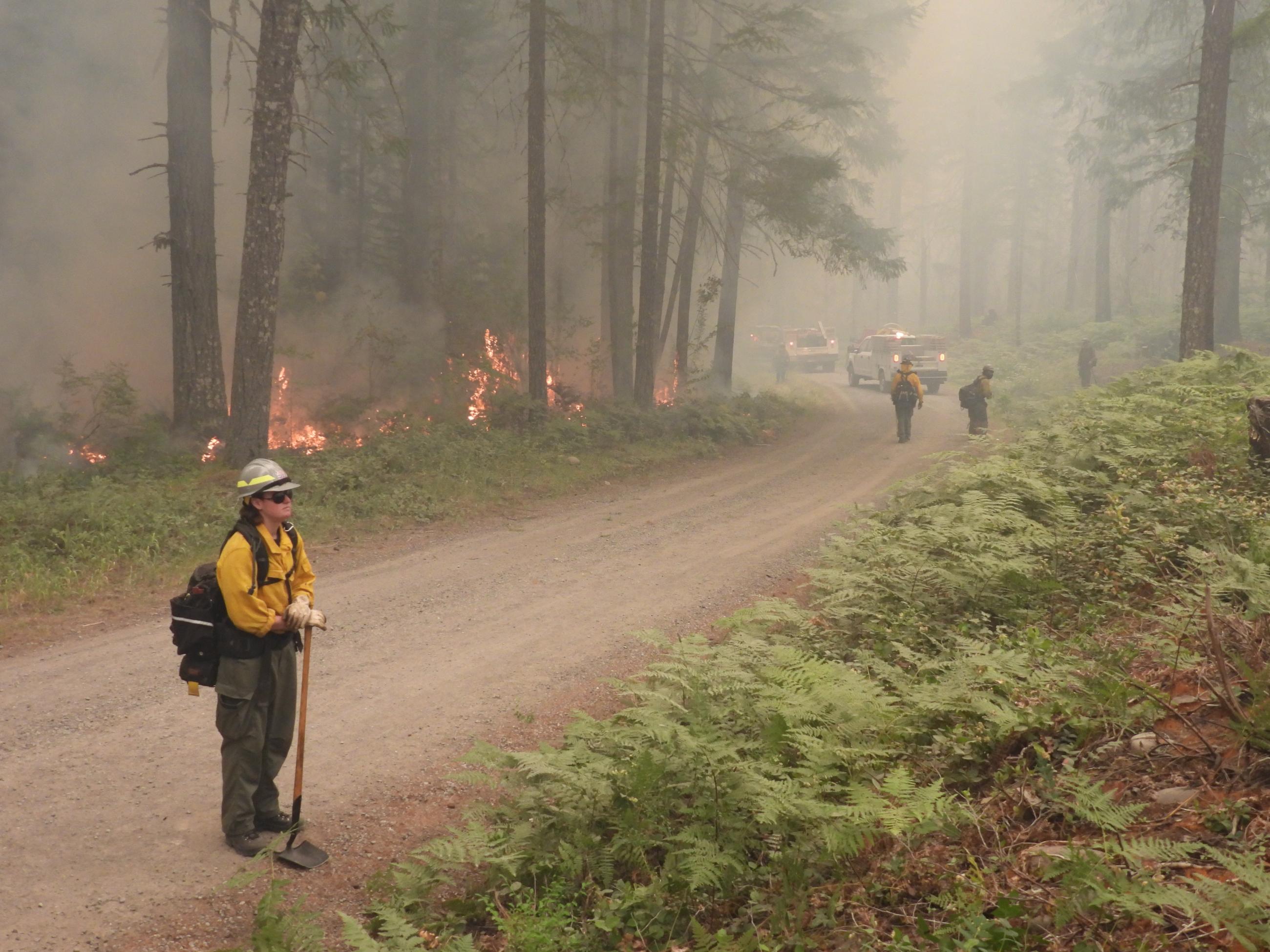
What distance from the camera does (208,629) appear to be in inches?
199

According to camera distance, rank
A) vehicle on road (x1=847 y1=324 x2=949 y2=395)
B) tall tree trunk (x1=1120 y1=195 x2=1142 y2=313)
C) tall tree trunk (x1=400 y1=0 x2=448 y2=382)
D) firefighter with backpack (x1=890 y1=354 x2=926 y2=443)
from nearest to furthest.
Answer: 1. firefighter with backpack (x1=890 y1=354 x2=926 y2=443)
2. tall tree trunk (x1=400 y1=0 x2=448 y2=382)
3. vehicle on road (x1=847 y1=324 x2=949 y2=395)
4. tall tree trunk (x1=1120 y1=195 x2=1142 y2=313)

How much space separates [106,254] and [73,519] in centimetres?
1095

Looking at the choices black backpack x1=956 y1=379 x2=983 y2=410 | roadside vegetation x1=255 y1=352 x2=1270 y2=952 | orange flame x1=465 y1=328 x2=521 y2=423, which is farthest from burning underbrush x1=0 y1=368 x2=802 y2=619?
roadside vegetation x1=255 y1=352 x2=1270 y2=952

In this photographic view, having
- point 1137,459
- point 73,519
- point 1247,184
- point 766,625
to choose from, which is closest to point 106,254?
point 73,519

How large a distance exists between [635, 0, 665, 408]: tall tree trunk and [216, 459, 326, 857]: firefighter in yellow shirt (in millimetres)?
16770

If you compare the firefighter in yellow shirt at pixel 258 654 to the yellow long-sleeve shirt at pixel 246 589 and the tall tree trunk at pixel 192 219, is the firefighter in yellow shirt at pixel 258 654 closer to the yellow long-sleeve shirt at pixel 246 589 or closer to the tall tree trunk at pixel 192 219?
the yellow long-sleeve shirt at pixel 246 589

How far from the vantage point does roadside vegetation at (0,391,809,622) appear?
10508mm

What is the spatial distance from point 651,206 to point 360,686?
15.9 m

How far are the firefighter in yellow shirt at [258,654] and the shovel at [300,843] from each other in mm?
193

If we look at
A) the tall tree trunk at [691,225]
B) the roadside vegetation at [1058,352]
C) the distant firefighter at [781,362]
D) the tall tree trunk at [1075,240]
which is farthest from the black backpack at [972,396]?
the tall tree trunk at [1075,240]

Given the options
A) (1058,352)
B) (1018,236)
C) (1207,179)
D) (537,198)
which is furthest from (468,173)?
(1018,236)

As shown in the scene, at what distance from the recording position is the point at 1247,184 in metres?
28.6

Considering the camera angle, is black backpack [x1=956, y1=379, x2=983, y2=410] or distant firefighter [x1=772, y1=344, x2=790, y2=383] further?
distant firefighter [x1=772, y1=344, x2=790, y2=383]

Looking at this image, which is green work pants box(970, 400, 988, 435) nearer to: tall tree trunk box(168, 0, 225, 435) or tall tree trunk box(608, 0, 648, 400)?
tall tree trunk box(608, 0, 648, 400)
